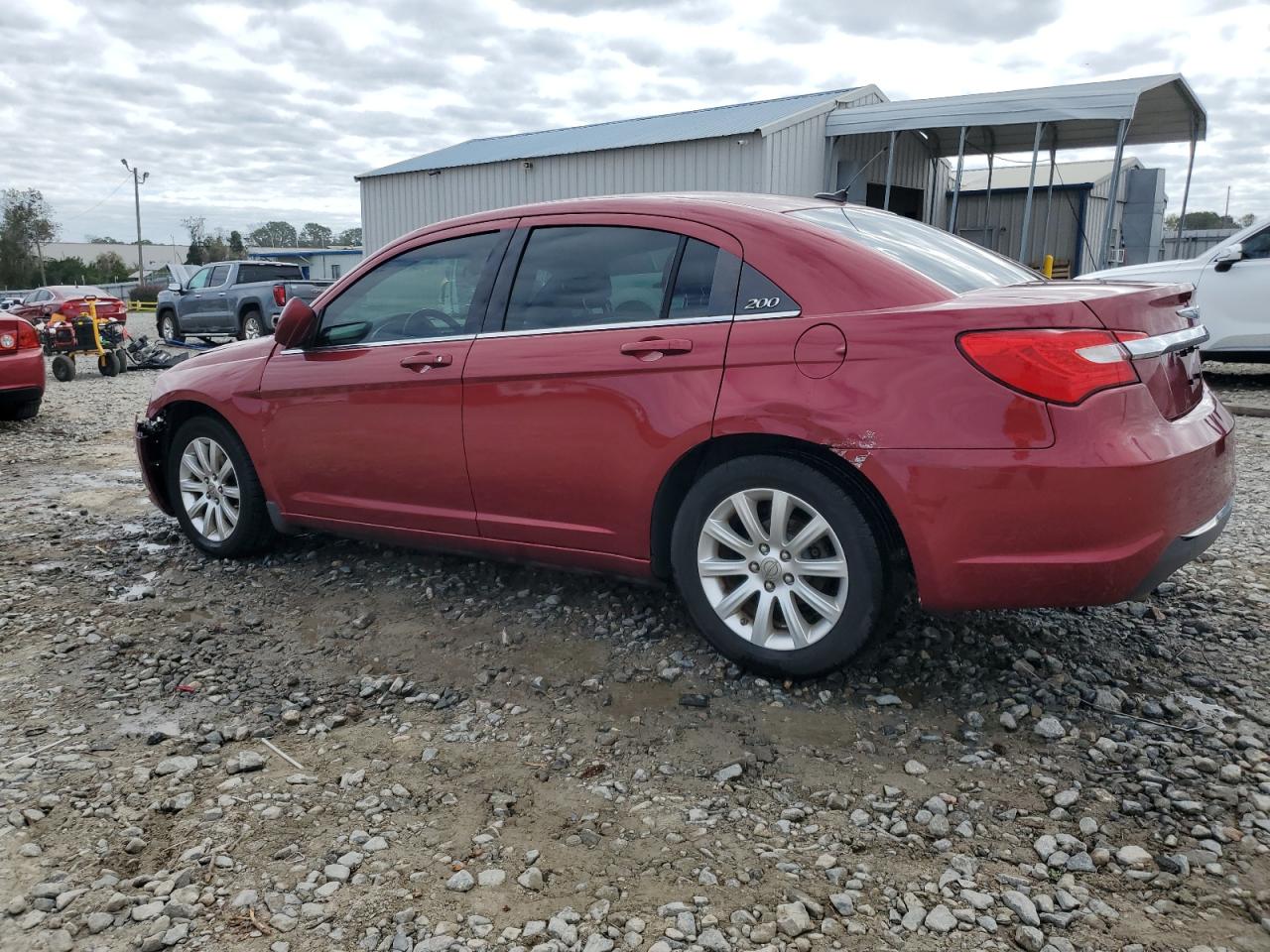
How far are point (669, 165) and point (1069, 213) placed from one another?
9.10 meters

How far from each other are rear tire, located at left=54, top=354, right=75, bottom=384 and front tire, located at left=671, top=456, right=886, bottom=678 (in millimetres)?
14085

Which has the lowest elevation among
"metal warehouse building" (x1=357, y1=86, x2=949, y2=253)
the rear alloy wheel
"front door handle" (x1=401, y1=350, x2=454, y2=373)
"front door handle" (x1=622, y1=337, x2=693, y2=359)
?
the rear alloy wheel

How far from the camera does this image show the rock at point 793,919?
7.04 feet

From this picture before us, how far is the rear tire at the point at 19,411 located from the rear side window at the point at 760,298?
28.3 ft

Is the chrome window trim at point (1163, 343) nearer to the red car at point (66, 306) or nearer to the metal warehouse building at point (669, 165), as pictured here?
the metal warehouse building at point (669, 165)

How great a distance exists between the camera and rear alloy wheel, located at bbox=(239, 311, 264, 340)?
19234 mm

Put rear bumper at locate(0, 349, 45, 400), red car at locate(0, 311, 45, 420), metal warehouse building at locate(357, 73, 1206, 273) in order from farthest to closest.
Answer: metal warehouse building at locate(357, 73, 1206, 273)
rear bumper at locate(0, 349, 45, 400)
red car at locate(0, 311, 45, 420)

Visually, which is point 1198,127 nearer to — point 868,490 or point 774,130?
point 774,130

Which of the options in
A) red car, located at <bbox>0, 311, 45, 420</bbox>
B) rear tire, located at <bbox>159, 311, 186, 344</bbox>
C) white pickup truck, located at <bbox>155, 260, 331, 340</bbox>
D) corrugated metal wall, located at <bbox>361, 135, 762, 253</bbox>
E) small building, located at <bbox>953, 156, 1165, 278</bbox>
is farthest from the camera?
rear tire, located at <bbox>159, 311, 186, 344</bbox>

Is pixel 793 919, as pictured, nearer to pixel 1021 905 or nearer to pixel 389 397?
pixel 1021 905

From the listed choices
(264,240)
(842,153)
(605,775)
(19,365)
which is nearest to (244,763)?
(605,775)

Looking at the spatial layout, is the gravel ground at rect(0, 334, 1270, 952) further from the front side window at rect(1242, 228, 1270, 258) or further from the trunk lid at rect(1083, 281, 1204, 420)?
the front side window at rect(1242, 228, 1270, 258)

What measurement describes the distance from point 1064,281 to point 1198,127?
13.9m

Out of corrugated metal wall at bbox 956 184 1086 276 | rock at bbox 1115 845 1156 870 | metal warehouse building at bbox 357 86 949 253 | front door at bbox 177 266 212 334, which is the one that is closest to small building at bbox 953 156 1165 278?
corrugated metal wall at bbox 956 184 1086 276
